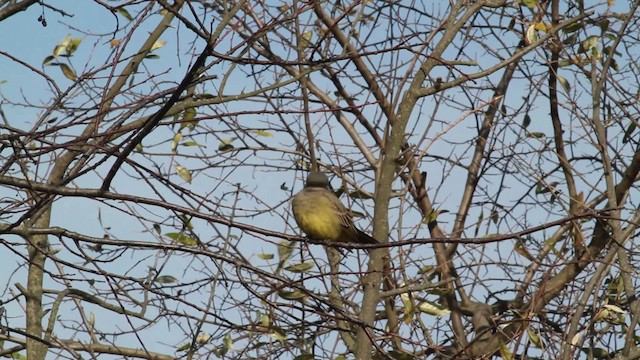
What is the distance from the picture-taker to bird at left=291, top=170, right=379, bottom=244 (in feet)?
22.3

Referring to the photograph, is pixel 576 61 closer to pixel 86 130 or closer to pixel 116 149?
pixel 86 130

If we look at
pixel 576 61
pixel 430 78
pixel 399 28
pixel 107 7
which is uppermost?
pixel 399 28

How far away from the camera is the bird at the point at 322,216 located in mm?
6809

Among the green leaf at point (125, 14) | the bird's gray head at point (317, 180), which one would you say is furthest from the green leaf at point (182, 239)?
the green leaf at point (125, 14)

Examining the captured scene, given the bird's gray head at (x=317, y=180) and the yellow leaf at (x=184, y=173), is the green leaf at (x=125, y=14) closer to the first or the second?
the yellow leaf at (x=184, y=173)

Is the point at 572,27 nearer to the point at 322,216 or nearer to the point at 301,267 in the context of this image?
the point at 322,216

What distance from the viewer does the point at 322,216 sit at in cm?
681

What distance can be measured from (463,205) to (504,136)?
81 centimetres

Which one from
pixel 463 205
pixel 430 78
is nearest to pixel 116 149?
pixel 430 78

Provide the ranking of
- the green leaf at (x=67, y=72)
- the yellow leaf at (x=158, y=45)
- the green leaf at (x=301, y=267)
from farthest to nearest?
the green leaf at (x=301, y=267) < the yellow leaf at (x=158, y=45) < the green leaf at (x=67, y=72)

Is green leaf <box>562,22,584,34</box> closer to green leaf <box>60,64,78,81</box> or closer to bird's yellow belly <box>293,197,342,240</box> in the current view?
bird's yellow belly <box>293,197,342,240</box>

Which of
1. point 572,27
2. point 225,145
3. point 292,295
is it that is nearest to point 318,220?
point 292,295

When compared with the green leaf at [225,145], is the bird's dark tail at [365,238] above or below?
below

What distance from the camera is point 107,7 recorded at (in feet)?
14.2
